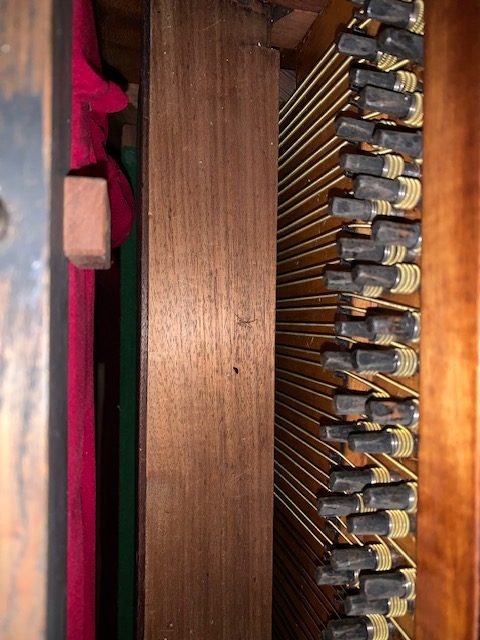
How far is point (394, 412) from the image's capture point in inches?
32.6

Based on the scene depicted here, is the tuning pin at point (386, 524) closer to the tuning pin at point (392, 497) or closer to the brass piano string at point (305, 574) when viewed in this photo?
the tuning pin at point (392, 497)

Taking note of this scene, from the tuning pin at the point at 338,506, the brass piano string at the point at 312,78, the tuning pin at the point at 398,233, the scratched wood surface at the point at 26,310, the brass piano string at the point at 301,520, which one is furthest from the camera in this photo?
the brass piano string at the point at 301,520

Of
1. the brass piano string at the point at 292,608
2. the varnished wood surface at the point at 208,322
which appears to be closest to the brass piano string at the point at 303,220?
the varnished wood surface at the point at 208,322

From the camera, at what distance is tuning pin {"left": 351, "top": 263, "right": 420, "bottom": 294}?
0.83 m

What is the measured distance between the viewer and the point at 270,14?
126cm

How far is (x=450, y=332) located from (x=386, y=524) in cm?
31

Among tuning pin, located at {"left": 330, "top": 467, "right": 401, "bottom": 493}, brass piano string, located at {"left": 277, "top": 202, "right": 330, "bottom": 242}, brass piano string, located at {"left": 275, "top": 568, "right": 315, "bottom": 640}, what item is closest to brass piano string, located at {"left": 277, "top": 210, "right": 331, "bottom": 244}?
brass piano string, located at {"left": 277, "top": 202, "right": 330, "bottom": 242}

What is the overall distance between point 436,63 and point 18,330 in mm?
654

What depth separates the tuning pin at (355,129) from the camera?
871mm

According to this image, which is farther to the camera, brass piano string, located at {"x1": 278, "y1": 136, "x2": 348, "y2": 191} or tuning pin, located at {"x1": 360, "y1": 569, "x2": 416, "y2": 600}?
brass piano string, located at {"x1": 278, "y1": 136, "x2": 348, "y2": 191}

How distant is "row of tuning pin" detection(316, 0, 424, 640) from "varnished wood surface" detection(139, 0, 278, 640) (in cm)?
32

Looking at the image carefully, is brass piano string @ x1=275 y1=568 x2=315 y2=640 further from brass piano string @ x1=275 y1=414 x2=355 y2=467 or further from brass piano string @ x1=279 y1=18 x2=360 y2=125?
brass piano string @ x1=279 y1=18 x2=360 y2=125

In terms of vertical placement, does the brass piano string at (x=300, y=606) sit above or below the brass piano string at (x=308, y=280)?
below

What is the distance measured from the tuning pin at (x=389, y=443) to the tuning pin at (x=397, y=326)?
0.48 ft
